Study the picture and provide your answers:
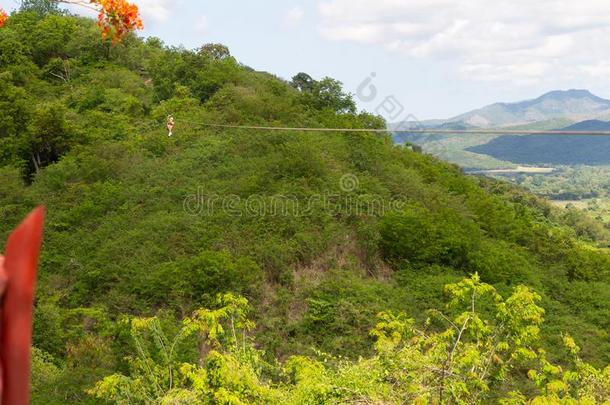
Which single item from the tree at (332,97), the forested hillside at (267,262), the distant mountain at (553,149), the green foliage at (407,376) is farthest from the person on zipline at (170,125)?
the distant mountain at (553,149)

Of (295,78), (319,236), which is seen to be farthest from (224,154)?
(295,78)

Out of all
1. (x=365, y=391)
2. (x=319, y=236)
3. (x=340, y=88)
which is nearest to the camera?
(x=365, y=391)

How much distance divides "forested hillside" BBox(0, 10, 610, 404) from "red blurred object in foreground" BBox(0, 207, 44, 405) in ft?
19.1

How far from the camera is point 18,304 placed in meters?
0.70

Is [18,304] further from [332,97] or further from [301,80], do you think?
[301,80]

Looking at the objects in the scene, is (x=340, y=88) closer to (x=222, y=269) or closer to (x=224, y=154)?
(x=224, y=154)

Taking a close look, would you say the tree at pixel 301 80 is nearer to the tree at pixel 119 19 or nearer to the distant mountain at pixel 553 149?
the tree at pixel 119 19

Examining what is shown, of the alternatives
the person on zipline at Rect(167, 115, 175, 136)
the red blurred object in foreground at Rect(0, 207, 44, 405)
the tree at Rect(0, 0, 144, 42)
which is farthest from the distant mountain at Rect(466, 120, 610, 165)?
the red blurred object in foreground at Rect(0, 207, 44, 405)

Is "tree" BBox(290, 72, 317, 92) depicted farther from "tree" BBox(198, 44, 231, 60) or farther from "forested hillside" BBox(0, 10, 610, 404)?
"forested hillside" BBox(0, 10, 610, 404)

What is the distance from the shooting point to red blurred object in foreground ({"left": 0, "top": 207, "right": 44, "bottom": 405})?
678mm

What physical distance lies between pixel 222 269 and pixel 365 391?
8.15 meters

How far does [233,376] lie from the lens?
6.69 m

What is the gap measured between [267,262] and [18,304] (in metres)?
15.0

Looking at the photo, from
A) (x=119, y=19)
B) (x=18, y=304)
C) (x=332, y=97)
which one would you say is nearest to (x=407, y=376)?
(x=119, y=19)
